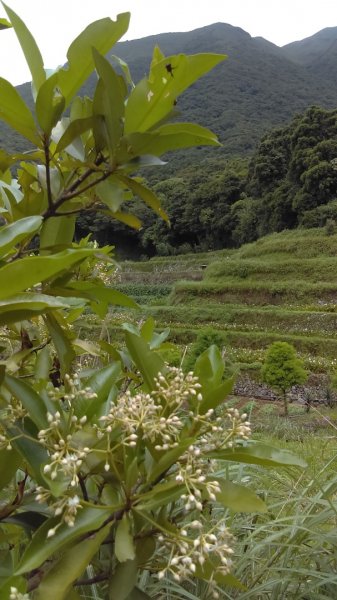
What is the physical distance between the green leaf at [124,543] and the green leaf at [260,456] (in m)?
0.12

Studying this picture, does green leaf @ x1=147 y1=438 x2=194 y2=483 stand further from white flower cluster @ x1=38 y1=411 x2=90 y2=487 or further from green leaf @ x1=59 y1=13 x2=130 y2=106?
green leaf @ x1=59 y1=13 x2=130 y2=106

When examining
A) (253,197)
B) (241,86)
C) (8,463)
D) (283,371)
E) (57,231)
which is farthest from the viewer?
(241,86)

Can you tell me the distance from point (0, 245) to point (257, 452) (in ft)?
1.25

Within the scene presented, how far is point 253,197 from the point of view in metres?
33.0

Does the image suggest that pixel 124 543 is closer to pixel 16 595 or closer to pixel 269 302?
pixel 16 595

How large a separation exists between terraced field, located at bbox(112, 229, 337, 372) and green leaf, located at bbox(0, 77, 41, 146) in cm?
1185

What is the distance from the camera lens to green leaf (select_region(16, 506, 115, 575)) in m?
0.53

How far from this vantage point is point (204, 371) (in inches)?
28.8

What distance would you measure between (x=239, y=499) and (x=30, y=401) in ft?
0.89

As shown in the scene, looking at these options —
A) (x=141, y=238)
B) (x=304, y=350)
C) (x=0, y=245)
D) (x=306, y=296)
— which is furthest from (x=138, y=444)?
(x=141, y=238)

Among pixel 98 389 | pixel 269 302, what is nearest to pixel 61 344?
pixel 98 389

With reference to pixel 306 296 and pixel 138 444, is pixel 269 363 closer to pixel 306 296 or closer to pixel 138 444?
pixel 306 296

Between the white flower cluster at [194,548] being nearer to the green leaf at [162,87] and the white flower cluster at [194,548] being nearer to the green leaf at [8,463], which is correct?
the green leaf at [8,463]

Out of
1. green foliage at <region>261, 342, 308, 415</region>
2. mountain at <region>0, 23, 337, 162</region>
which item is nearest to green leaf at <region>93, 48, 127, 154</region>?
green foliage at <region>261, 342, 308, 415</region>
